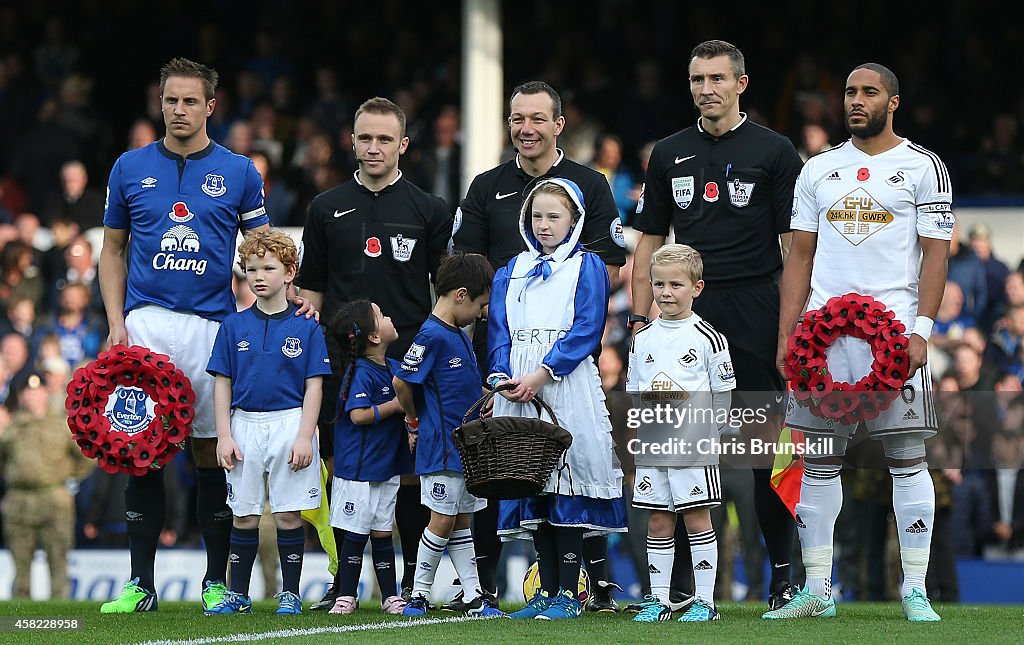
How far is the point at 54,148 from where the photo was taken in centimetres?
1775

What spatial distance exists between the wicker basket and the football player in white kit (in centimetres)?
117

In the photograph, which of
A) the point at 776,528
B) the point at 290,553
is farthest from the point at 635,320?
the point at 290,553

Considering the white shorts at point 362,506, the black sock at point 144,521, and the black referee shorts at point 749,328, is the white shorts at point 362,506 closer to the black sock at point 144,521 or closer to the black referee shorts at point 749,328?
the black sock at point 144,521

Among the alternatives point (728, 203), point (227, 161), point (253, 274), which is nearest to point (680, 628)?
point (728, 203)

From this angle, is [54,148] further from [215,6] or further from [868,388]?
[868,388]

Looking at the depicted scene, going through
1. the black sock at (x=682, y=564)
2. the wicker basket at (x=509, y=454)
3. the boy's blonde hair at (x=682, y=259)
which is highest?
the boy's blonde hair at (x=682, y=259)

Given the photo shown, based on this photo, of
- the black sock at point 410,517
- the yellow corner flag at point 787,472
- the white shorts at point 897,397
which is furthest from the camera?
the black sock at point 410,517

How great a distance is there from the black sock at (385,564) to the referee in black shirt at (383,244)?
0.23m

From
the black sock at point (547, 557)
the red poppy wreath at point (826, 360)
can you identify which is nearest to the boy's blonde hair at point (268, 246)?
the black sock at point (547, 557)

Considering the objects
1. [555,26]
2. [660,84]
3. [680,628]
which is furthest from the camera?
[555,26]

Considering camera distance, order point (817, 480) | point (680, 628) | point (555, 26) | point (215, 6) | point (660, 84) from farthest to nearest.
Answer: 1. point (215, 6)
2. point (555, 26)
3. point (660, 84)
4. point (817, 480)
5. point (680, 628)

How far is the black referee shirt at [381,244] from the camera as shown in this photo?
803 cm

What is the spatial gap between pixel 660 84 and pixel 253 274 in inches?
389

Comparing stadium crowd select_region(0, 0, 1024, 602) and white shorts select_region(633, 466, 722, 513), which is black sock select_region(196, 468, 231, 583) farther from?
stadium crowd select_region(0, 0, 1024, 602)
